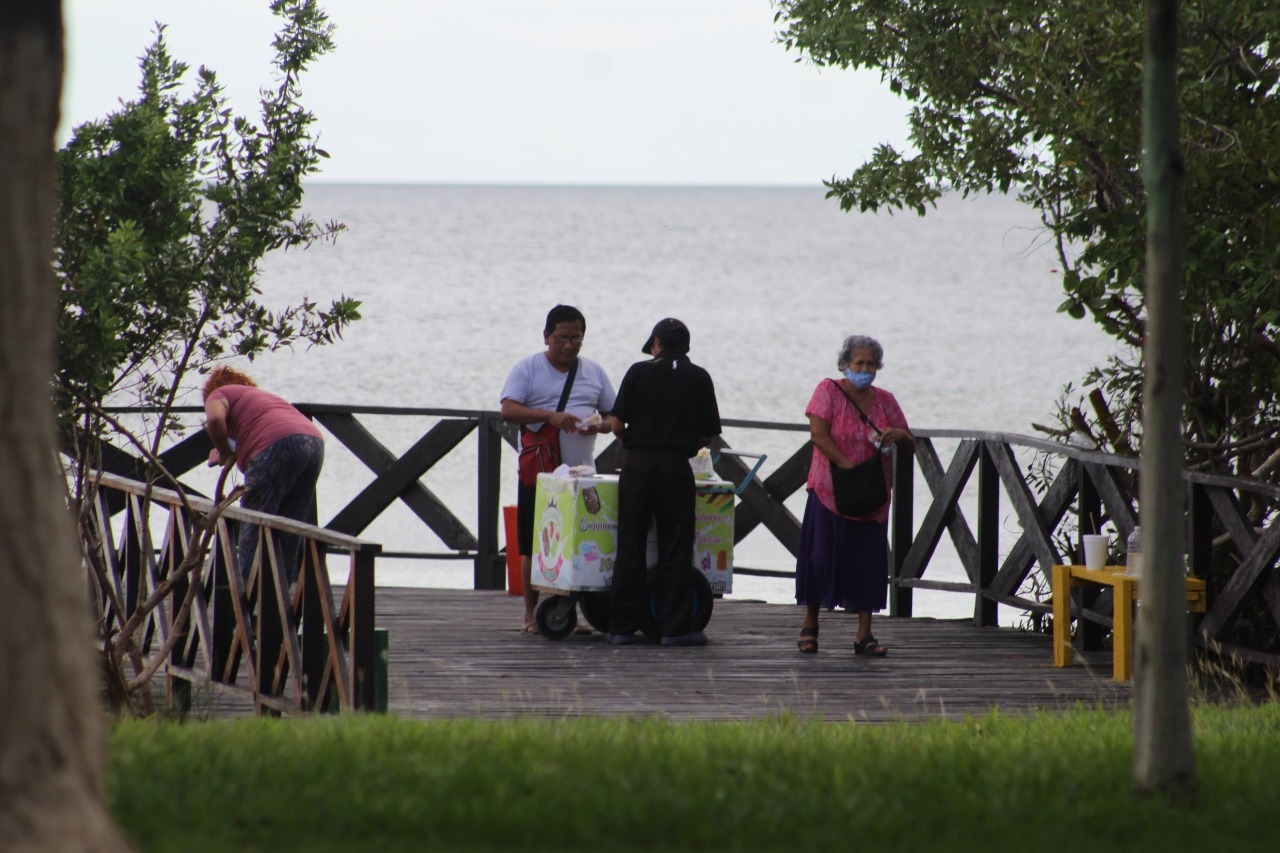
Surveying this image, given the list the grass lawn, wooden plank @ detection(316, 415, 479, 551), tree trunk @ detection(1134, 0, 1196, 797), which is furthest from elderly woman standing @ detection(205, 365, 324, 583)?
tree trunk @ detection(1134, 0, 1196, 797)

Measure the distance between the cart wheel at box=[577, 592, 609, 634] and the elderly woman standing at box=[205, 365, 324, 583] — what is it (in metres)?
1.44

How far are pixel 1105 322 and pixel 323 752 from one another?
5.65 m

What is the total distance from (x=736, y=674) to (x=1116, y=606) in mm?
1726

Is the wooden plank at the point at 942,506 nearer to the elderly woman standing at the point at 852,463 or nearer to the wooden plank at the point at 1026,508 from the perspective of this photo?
the wooden plank at the point at 1026,508

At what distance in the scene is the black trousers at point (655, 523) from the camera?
7980 mm

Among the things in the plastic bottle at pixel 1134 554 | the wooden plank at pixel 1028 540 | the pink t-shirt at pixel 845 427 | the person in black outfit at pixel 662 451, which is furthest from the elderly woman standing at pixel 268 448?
the wooden plank at pixel 1028 540

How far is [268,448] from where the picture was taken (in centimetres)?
764

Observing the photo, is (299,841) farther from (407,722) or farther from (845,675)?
(845,675)

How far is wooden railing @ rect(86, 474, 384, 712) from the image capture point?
6.09 meters

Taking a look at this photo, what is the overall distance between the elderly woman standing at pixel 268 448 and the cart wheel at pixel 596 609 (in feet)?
4.72

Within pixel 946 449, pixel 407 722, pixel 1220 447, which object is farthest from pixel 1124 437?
pixel 946 449

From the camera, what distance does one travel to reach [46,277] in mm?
3475

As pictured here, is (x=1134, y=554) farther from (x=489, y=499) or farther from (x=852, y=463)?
(x=489, y=499)

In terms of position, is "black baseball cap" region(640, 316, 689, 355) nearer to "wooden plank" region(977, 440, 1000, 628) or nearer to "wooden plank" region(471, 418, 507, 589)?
"wooden plank" region(977, 440, 1000, 628)
